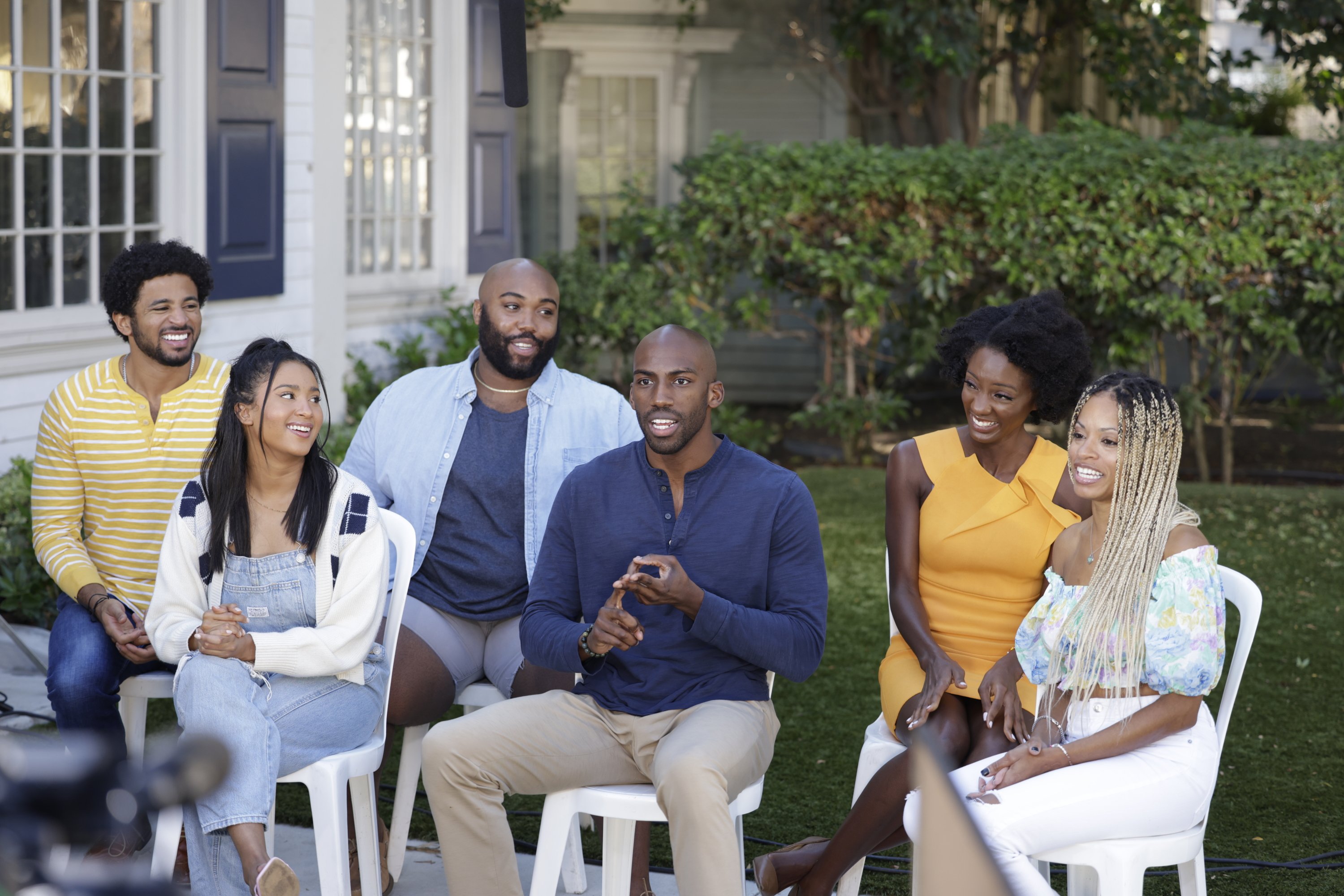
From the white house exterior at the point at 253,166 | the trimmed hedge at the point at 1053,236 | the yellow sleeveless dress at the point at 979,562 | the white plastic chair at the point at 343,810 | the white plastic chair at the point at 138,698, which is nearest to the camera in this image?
the white plastic chair at the point at 343,810

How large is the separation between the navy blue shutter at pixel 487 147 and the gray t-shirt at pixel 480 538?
15.2ft

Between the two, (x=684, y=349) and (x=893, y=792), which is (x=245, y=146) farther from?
(x=893, y=792)

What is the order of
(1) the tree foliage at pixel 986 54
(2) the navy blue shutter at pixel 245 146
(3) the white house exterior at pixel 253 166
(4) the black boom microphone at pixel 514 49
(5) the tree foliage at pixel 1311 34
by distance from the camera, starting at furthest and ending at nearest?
A: (1) the tree foliage at pixel 986 54 < (5) the tree foliage at pixel 1311 34 < (2) the navy blue shutter at pixel 245 146 < (3) the white house exterior at pixel 253 166 < (4) the black boom microphone at pixel 514 49

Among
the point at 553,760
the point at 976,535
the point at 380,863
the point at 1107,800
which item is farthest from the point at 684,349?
the point at 380,863

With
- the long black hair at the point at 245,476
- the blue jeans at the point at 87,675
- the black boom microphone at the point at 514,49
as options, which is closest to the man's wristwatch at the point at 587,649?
the long black hair at the point at 245,476

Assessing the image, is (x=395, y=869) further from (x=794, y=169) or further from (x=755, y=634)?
(x=794, y=169)

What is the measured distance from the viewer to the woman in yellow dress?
281 cm

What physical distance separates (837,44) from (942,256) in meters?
3.38

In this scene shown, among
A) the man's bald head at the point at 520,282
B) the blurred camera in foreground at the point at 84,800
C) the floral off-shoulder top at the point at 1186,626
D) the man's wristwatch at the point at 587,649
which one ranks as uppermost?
the man's bald head at the point at 520,282

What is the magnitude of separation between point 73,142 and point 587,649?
388cm

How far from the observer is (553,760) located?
2637 mm

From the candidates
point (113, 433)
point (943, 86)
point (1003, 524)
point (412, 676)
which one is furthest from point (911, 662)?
point (943, 86)

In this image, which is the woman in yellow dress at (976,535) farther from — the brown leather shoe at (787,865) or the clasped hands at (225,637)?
the clasped hands at (225,637)

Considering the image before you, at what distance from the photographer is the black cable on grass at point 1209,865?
10.3ft
